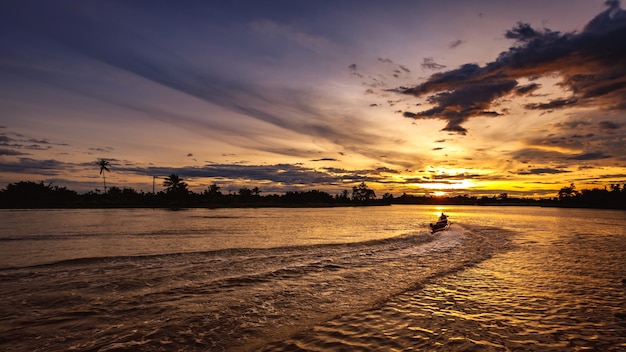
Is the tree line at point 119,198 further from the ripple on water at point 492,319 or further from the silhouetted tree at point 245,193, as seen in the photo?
the ripple on water at point 492,319

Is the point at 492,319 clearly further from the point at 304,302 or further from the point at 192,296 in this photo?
the point at 192,296

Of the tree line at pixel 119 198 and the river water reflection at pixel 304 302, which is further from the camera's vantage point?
the tree line at pixel 119 198

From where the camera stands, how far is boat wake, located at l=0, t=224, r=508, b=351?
8.23m

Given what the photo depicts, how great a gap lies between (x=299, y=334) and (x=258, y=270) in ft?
26.7

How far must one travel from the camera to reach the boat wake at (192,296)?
27.0 feet

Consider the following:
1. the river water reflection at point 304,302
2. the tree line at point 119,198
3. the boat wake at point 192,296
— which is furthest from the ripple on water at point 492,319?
the tree line at point 119,198

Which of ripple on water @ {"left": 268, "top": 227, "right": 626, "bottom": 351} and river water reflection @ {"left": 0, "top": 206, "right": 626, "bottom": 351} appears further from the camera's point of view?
river water reflection @ {"left": 0, "top": 206, "right": 626, "bottom": 351}

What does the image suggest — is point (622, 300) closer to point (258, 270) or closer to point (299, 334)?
point (299, 334)

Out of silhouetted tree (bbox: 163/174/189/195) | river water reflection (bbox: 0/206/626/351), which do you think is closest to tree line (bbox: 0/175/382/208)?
silhouetted tree (bbox: 163/174/189/195)

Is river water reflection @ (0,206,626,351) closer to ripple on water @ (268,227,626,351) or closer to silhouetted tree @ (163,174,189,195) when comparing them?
Answer: ripple on water @ (268,227,626,351)

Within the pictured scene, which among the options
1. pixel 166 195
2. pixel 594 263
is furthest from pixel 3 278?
pixel 166 195

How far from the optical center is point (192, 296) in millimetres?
11656

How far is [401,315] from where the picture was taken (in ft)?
32.6

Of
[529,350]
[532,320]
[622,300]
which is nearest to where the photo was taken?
[529,350]
